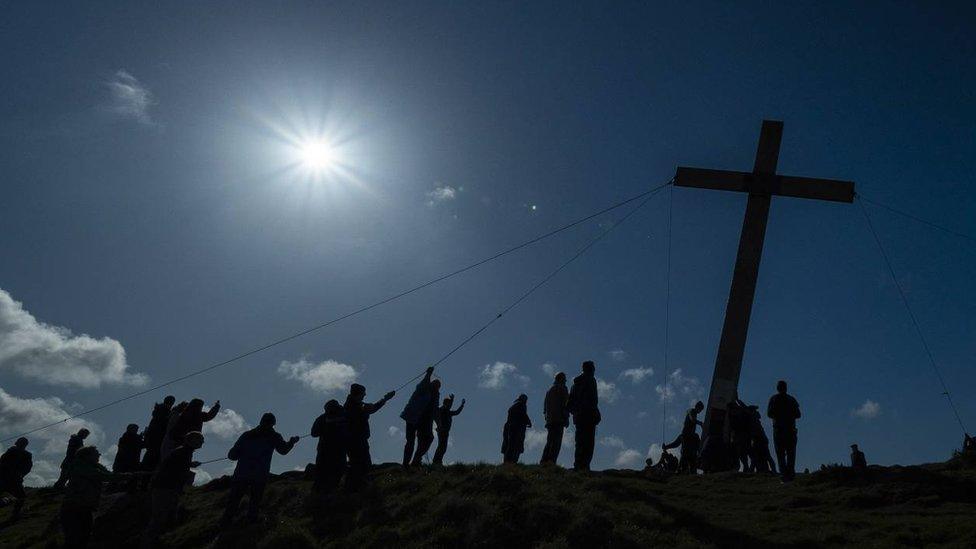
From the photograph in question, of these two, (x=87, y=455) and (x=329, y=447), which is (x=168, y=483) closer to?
(x=87, y=455)

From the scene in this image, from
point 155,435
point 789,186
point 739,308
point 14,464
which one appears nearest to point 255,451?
point 155,435

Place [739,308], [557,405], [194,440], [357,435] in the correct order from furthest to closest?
[739,308], [557,405], [357,435], [194,440]

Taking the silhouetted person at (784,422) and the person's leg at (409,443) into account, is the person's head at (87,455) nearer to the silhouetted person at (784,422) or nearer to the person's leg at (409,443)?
the person's leg at (409,443)

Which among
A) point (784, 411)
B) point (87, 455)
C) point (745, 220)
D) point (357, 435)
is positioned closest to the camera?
point (87, 455)

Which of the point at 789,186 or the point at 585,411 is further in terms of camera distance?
the point at 789,186

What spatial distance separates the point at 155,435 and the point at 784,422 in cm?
1337

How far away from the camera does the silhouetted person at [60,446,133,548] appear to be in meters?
10.0

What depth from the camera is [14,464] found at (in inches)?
553

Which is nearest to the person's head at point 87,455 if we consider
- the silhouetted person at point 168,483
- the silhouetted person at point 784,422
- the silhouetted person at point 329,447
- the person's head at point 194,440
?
the silhouetted person at point 168,483

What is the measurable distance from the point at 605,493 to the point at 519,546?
2.37 meters

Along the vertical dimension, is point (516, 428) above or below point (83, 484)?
above

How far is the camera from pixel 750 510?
32.3 ft

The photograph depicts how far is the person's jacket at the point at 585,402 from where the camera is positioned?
12.2 meters

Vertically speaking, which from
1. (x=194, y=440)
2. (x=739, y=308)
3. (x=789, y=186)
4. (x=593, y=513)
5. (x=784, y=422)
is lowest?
(x=593, y=513)
